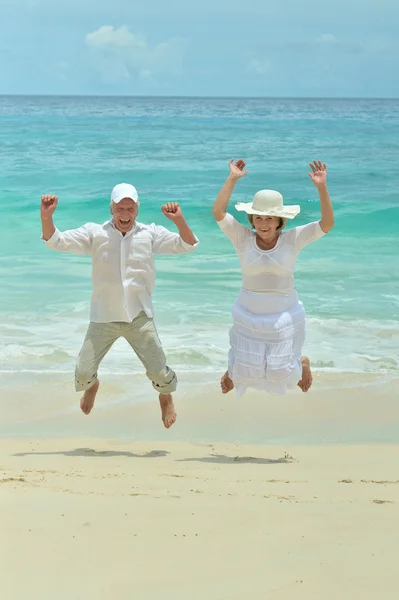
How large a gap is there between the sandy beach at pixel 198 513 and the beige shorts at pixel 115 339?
0.54 meters

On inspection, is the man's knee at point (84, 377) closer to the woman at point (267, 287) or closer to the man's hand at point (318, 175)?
the woman at point (267, 287)

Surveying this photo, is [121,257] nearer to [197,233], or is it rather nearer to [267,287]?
[267,287]

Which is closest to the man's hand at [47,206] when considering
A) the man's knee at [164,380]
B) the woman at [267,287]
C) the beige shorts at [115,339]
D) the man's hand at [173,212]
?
the man's hand at [173,212]

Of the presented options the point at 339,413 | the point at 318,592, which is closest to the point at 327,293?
the point at 339,413

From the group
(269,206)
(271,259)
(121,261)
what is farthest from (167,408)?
(269,206)

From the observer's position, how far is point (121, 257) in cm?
607

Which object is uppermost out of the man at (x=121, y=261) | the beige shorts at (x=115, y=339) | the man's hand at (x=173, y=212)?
the man's hand at (x=173, y=212)

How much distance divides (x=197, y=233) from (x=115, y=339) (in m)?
12.6

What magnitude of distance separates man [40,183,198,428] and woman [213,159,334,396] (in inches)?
14.0

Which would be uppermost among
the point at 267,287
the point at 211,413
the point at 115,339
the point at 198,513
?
the point at 267,287

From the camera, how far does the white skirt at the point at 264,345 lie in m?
6.14

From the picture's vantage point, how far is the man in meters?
6.00

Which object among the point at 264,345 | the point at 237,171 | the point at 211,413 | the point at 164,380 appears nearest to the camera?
the point at 237,171

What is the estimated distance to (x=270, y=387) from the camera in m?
6.24
